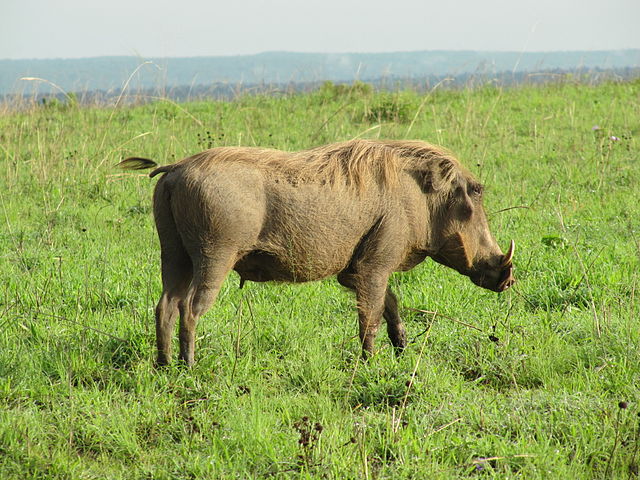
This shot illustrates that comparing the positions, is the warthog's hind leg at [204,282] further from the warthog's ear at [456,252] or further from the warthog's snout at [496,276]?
the warthog's snout at [496,276]

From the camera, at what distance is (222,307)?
13.5 feet

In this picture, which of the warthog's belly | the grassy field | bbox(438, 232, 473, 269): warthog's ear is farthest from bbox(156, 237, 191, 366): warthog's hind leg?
bbox(438, 232, 473, 269): warthog's ear

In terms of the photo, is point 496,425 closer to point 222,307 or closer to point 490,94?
point 222,307

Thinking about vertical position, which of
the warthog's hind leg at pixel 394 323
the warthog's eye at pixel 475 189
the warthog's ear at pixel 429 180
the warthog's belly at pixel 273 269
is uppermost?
the warthog's ear at pixel 429 180

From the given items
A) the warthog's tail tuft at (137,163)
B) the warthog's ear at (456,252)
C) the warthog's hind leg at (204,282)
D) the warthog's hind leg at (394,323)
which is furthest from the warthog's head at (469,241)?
the warthog's tail tuft at (137,163)

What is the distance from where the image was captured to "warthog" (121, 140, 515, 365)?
310 cm

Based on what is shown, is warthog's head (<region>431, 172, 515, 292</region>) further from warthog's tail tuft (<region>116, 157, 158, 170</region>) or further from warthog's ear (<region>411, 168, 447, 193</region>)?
warthog's tail tuft (<region>116, 157, 158, 170</region>)

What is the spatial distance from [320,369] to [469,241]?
107 centimetres

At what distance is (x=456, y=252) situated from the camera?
3.72 m

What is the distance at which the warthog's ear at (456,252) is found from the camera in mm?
3682

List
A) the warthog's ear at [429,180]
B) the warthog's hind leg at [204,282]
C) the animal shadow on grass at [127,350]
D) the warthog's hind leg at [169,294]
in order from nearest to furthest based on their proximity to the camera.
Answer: the warthog's hind leg at [204,282], the warthog's hind leg at [169,294], the animal shadow on grass at [127,350], the warthog's ear at [429,180]

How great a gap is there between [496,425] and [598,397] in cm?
49

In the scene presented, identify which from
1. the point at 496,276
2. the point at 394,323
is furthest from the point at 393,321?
the point at 496,276

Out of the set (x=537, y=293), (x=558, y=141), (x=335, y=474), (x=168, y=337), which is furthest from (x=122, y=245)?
(x=558, y=141)
